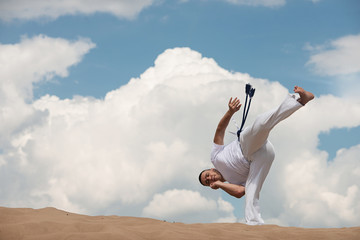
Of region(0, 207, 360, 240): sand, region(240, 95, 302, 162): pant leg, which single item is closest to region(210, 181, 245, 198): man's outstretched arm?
region(240, 95, 302, 162): pant leg

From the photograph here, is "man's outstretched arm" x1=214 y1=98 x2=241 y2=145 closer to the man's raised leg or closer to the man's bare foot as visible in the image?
the man's raised leg

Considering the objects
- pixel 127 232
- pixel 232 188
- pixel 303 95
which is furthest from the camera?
pixel 232 188

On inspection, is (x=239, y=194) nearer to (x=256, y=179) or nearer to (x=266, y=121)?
(x=256, y=179)

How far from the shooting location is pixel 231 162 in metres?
7.00

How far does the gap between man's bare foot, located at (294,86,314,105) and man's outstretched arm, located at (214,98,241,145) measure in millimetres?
1147

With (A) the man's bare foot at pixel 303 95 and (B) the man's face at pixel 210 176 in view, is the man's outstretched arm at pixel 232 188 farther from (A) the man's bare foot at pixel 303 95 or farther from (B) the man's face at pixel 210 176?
(A) the man's bare foot at pixel 303 95

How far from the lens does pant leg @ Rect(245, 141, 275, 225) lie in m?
6.77

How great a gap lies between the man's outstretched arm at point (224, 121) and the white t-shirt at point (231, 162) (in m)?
0.11

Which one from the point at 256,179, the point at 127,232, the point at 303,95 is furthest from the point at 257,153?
the point at 127,232

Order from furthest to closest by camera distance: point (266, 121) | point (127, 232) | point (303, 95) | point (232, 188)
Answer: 1. point (232, 188)
2. point (266, 121)
3. point (303, 95)
4. point (127, 232)

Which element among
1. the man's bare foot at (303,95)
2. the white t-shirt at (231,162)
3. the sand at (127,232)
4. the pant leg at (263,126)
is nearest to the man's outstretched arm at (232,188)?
the white t-shirt at (231,162)

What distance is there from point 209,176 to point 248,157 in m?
0.87

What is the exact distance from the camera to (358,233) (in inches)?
197

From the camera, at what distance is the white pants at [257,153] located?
20.6 feet
